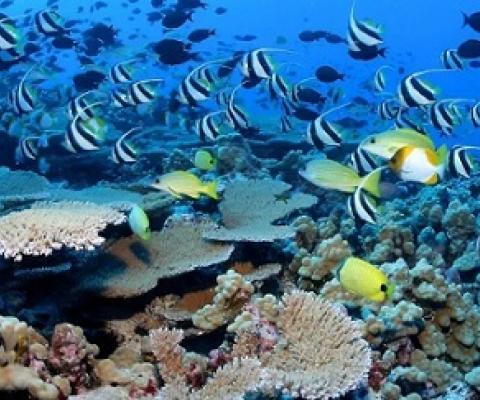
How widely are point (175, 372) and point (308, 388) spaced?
2.90 ft

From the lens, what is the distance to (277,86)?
8.55 m

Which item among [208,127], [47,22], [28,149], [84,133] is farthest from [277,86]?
[47,22]

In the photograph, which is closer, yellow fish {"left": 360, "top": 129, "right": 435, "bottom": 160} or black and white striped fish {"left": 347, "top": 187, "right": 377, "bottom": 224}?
yellow fish {"left": 360, "top": 129, "right": 435, "bottom": 160}

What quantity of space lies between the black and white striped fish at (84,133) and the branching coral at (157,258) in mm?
1741

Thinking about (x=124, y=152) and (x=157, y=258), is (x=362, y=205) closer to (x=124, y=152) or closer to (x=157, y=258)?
(x=157, y=258)

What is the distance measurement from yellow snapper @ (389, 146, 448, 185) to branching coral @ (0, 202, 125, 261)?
1781 millimetres

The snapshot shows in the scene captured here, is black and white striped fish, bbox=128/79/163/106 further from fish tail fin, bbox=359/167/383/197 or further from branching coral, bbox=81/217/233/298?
fish tail fin, bbox=359/167/383/197

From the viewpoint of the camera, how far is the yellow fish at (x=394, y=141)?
434cm

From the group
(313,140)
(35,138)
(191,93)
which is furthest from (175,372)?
(35,138)

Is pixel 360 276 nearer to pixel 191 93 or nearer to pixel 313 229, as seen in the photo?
pixel 313 229

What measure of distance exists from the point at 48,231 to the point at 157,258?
1303mm

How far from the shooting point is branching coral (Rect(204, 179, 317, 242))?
185 inches

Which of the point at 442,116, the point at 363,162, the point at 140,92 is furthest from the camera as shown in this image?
the point at 140,92

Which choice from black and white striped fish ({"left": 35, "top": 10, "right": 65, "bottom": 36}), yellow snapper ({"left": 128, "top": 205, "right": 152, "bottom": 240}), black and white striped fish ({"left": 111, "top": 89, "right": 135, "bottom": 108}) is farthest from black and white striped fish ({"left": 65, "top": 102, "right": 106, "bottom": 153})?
black and white striped fish ({"left": 35, "top": 10, "right": 65, "bottom": 36})
